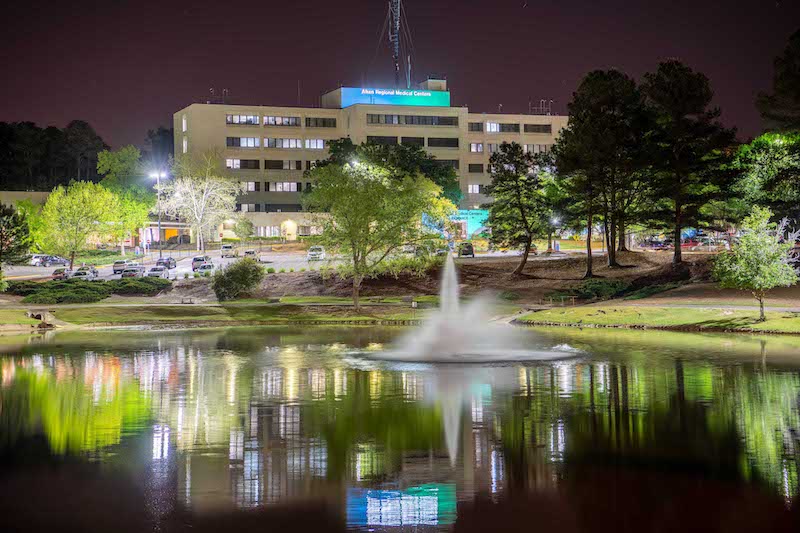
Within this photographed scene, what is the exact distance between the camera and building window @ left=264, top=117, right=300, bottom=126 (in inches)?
6737

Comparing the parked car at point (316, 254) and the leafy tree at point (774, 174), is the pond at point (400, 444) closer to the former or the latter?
the leafy tree at point (774, 174)

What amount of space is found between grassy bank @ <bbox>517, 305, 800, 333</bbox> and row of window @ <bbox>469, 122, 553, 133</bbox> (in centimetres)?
11772

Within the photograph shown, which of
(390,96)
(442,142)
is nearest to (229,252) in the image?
(390,96)

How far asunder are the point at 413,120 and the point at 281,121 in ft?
78.1

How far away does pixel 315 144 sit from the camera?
172 m

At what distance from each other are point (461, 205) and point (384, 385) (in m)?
147

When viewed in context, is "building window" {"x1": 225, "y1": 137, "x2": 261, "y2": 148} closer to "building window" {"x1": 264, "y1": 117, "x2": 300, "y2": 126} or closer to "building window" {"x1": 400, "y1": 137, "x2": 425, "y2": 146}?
"building window" {"x1": 264, "y1": 117, "x2": 300, "y2": 126}

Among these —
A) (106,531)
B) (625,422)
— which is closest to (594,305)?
(625,422)

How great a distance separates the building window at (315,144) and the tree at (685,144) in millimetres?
97829

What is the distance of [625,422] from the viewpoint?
2570cm

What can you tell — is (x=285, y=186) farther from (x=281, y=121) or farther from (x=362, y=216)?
(x=362, y=216)

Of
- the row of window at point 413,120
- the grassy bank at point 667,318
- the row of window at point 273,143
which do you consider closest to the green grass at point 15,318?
the grassy bank at point 667,318

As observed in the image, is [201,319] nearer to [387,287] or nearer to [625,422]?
[387,287]

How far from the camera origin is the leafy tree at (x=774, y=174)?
76812 millimetres
